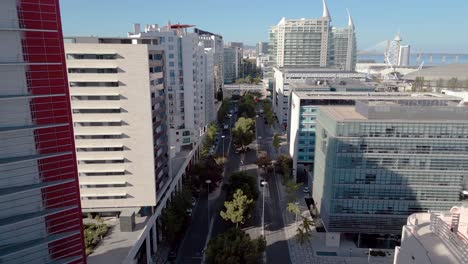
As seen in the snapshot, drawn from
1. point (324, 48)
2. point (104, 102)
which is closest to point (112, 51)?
point (104, 102)

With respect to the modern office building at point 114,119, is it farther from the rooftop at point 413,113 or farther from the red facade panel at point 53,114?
the rooftop at point 413,113

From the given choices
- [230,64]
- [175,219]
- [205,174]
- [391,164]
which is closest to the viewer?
[391,164]

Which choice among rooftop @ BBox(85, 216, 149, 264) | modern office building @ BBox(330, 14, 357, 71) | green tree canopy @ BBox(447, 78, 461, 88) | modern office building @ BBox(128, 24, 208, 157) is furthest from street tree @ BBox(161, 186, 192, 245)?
modern office building @ BBox(330, 14, 357, 71)

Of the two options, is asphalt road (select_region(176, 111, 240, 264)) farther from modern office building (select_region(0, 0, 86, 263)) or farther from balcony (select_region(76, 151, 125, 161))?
modern office building (select_region(0, 0, 86, 263))

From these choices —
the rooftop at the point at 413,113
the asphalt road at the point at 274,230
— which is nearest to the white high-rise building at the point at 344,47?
the asphalt road at the point at 274,230

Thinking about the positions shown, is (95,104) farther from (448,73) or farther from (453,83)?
(448,73)

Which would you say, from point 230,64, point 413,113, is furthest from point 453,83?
point 230,64
